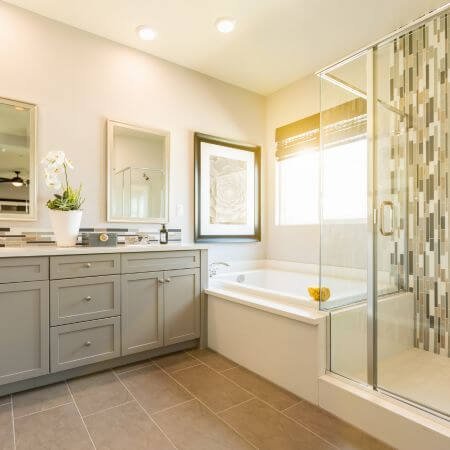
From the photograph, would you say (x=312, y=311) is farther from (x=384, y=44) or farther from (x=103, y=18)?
(x=103, y=18)

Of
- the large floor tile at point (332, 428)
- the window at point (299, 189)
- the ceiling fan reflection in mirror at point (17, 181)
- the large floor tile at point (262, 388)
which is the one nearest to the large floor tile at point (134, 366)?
the large floor tile at point (262, 388)

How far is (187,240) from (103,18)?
192 centimetres

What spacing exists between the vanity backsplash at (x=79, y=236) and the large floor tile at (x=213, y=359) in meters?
1.01

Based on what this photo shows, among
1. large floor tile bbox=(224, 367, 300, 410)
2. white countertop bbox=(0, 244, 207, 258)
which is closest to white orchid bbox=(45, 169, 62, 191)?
white countertop bbox=(0, 244, 207, 258)

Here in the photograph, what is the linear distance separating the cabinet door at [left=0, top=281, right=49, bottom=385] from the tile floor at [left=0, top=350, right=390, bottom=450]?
0.16 metres

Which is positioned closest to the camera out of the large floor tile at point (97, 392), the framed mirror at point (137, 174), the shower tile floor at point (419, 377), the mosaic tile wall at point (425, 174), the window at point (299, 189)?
the shower tile floor at point (419, 377)

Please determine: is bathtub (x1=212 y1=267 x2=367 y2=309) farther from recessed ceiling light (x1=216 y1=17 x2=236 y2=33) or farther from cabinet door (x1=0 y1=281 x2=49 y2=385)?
recessed ceiling light (x1=216 y1=17 x2=236 y2=33)

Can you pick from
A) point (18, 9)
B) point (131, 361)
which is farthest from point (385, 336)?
point (18, 9)

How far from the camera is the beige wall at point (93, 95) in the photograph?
7.27 ft

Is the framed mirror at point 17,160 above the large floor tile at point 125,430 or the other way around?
above

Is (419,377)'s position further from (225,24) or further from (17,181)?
(17,181)

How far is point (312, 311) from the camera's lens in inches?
73.2

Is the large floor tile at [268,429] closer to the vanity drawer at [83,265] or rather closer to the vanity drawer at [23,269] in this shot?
the vanity drawer at [83,265]

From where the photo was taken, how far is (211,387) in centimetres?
189
